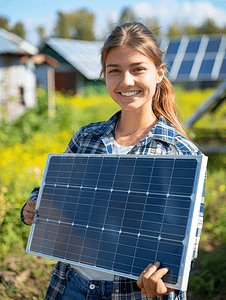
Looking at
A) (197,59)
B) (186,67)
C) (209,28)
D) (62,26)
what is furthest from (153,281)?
(62,26)

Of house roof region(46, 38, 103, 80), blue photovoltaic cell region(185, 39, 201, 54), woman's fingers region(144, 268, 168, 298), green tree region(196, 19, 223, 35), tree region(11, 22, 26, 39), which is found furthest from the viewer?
tree region(11, 22, 26, 39)

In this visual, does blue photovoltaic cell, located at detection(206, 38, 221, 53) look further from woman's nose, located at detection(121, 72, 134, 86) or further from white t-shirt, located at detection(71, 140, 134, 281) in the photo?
white t-shirt, located at detection(71, 140, 134, 281)

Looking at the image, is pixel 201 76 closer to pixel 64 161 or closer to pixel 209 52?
pixel 209 52

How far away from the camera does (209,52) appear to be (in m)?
14.5

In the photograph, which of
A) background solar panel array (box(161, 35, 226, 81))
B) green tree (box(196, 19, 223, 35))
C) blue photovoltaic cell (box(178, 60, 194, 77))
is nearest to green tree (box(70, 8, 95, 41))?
green tree (box(196, 19, 223, 35))

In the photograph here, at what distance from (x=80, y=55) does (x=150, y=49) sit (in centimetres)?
3058

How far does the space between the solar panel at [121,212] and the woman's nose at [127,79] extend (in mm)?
553

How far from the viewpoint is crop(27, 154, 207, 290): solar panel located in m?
2.01

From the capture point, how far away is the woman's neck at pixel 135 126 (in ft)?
8.63

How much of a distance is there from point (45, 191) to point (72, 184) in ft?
0.90

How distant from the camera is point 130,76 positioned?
243cm

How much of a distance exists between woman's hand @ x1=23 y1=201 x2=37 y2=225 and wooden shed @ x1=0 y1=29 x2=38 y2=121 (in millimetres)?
11165

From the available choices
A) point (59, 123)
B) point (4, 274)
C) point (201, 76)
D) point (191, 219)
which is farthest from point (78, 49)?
point (191, 219)

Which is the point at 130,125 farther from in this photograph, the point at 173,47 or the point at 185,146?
the point at 173,47
